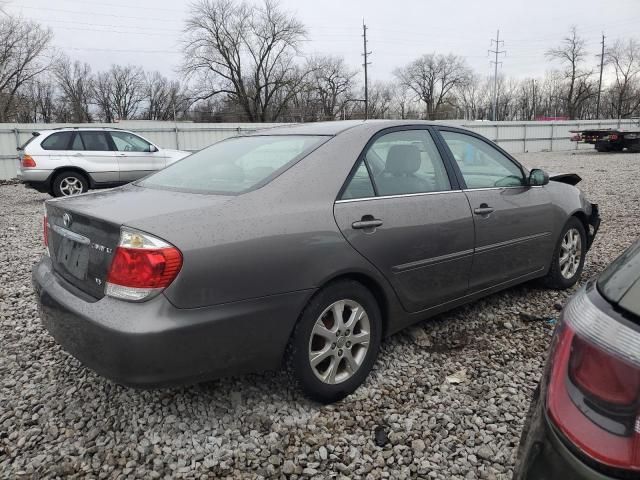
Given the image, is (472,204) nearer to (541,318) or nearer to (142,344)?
(541,318)

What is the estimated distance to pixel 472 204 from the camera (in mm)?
3312

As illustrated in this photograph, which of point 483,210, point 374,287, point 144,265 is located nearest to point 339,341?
point 374,287

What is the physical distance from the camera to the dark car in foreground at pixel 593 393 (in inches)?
38.6

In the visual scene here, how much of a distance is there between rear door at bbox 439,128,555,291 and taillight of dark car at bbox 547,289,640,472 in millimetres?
2222

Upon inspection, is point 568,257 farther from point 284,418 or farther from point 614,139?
point 614,139

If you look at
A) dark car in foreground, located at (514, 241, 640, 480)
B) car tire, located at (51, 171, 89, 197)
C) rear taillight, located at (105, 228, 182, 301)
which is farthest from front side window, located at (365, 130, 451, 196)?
car tire, located at (51, 171, 89, 197)

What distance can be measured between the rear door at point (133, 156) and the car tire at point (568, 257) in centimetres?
949

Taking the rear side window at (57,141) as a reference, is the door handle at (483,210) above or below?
below

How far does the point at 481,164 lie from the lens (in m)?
3.68

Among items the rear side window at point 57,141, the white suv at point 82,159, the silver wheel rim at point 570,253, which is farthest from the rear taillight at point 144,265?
the rear side window at point 57,141

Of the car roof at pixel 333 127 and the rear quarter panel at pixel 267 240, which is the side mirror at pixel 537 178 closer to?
the car roof at pixel 333 127

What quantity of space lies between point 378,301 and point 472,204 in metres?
1.03

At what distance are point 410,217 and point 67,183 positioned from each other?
9.93 meters

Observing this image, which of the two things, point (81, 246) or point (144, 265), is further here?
point (81, 246)
